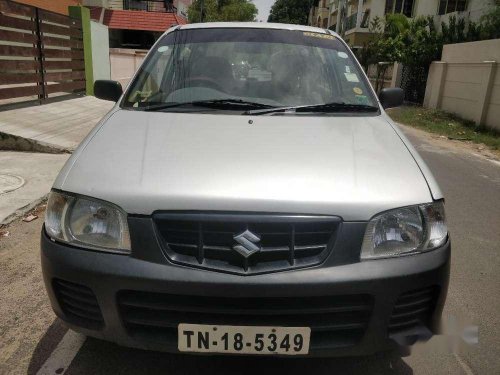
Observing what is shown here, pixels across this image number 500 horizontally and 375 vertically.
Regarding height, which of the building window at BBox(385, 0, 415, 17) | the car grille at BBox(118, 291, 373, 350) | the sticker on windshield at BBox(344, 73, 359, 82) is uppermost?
the building window at BBox(385, 0, 415, 17)

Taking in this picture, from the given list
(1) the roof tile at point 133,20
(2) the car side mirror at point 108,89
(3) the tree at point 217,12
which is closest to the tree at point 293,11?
(3) the tree at point 217,12

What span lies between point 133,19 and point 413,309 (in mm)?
27751

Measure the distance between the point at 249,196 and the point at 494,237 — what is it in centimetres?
358

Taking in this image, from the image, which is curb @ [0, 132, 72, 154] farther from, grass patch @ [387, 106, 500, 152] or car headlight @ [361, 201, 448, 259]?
grass patch @ [387, 106, 500, 152]

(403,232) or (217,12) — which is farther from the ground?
(217,12)

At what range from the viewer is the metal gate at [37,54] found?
8.87 metres

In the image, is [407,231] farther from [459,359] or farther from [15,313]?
[15,313]

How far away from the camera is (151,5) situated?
101 feet

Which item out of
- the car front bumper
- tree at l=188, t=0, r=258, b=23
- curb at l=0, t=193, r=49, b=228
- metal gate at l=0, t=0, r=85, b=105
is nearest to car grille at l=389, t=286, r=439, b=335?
the car front bumper

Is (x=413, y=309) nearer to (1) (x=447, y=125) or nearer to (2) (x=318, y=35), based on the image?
(2) (x=318, y=35)

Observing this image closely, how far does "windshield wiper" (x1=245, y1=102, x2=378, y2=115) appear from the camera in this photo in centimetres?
278

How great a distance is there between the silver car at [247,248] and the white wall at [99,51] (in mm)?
12734

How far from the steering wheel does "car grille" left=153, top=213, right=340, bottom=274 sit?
4.70ft

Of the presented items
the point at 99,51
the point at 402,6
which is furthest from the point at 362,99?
the point at 402,6
